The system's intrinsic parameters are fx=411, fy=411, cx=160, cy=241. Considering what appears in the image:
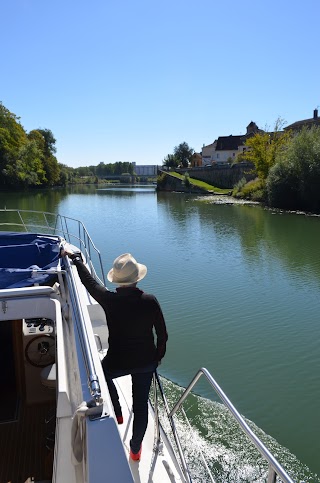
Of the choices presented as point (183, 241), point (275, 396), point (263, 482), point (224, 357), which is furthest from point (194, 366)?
point (183, 241)

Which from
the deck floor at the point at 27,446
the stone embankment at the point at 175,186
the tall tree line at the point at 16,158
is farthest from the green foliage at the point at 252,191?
the deck floor at the point at 27,446

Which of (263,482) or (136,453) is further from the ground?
(136,453)

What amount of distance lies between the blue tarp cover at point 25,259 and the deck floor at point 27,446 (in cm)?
139

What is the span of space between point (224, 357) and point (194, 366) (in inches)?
24.4

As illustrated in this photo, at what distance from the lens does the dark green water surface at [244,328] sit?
5.30 metres

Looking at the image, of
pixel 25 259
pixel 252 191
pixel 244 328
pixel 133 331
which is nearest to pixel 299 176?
pixel 252 191

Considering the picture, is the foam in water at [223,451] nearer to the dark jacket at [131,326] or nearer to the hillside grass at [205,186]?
the dark jacket at [131,326]

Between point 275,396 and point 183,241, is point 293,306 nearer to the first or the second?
point 275,396

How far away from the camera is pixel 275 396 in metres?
6.18

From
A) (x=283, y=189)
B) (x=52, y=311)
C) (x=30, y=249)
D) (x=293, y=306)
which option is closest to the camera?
(x=52, y=311)

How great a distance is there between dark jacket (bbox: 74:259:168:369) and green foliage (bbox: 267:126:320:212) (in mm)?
28212

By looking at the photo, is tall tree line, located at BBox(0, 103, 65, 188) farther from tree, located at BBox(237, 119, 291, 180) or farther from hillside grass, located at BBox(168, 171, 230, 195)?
tree, located at BBox(237, 119, 291, 180)

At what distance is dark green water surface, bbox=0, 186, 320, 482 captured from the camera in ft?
17.4

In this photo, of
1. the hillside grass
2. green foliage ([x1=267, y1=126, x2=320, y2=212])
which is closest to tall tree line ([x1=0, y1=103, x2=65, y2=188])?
the hillside grass
